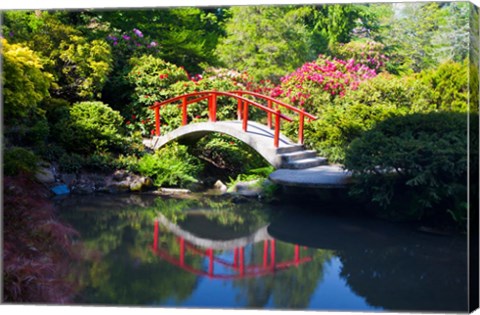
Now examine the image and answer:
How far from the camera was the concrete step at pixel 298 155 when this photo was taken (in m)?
7.49

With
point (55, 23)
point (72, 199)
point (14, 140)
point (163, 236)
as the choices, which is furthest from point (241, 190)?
point (55, 23)

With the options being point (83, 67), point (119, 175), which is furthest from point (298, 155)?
point (83, 67)

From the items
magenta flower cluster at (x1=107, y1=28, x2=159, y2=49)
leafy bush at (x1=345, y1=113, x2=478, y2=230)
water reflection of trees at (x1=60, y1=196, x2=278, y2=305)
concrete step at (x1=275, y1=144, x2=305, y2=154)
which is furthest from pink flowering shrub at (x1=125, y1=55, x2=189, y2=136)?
leafy bush at (x1=345, y1=113, x2=478, y2=230)

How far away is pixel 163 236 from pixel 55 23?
3263 mm

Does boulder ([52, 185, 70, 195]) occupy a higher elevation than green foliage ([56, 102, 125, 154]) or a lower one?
lower

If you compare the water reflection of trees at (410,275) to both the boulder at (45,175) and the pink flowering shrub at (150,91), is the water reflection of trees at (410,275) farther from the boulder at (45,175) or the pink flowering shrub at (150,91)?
the boulder at (45,175)

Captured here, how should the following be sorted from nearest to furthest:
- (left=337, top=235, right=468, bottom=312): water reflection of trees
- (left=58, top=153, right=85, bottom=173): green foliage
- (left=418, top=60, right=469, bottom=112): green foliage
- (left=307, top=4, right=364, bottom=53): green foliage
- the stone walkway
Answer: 1. (left=337, top=235, right=468, bottom=312): water reflection of trees
2. (left=418, top=60, right=469, bottom=112): green foliage
3. (left=307, top=4, right=364, bottom=53): green foliage
4. the stone walkway
5. (left=58, top=153, right=85, bottom=173): green foliage

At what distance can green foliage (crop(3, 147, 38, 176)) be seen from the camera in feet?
21.5

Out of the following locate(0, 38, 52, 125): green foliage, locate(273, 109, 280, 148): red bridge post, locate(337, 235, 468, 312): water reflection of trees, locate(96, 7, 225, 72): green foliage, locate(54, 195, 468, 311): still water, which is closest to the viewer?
locate(337, 235, 468, 312): water reflection of trees

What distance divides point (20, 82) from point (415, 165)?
162 inches

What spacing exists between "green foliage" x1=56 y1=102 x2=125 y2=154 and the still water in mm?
1254

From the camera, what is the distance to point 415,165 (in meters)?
6.02

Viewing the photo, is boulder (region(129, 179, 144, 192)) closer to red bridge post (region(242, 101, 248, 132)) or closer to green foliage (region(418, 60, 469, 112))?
red bridge post (region(242, 101, 248, 132))

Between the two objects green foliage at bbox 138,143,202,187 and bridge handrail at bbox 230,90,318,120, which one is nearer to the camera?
bridge handrail at bbox 230,90,318,120
